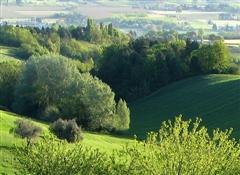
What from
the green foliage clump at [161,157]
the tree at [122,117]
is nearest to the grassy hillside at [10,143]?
the green foliage clump at [161,157]

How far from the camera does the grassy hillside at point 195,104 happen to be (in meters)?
85.2

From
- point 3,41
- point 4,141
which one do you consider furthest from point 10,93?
point 3,41

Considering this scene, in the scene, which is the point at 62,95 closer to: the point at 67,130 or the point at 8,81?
the point at 8,81

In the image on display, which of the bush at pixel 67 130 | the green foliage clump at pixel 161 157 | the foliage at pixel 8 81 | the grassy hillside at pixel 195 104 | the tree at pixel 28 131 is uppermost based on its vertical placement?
the green foliage clump at pixel 161 157

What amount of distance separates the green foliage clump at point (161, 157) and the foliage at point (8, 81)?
59.1 metres

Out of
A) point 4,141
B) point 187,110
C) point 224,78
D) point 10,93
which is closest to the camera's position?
point 4,141

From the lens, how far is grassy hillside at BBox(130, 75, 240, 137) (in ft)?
280

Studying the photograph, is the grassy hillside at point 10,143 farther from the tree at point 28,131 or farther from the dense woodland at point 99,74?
the dense woodland at point 99,74

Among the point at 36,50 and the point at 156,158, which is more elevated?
the point at 156,158

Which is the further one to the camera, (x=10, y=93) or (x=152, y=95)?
(x=152, y=95)

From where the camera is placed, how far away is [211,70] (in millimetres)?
123000

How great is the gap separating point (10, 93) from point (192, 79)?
44951 millimetres

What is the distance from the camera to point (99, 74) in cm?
13338

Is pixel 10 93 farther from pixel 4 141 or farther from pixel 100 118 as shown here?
pixel 4 141
